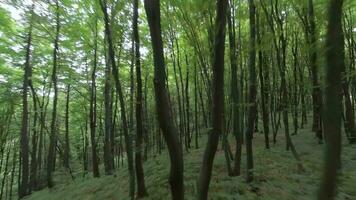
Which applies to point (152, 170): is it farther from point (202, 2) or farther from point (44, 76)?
point (44, 76)

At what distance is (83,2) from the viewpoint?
10.7 metres

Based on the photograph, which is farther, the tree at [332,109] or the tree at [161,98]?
the tree at [161,98]

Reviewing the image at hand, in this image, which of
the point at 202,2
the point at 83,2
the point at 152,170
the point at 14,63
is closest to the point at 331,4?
the point at 202,2

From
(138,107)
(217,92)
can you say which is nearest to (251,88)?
(138,107)

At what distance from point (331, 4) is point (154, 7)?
9.07 feet

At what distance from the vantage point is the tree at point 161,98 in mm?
3975

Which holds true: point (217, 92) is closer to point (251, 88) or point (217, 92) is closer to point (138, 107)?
point (251, 88)

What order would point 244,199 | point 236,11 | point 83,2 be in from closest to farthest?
point 244,199 < point 236,11 < point 83,2

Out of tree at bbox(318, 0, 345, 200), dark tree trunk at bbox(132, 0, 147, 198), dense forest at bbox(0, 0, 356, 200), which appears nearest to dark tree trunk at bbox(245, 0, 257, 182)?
dense forest at bbox(0, 0, 356, 200)

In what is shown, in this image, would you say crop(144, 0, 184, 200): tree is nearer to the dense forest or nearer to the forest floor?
the dense forest

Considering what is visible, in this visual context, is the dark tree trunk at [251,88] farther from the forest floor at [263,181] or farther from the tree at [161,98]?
the tree at [161,98]

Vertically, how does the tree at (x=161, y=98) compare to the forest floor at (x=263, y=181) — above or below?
above

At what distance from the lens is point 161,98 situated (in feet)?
13.2

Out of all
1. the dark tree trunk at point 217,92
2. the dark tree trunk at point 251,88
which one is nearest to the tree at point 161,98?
the dark tree trunk at point 217,92
